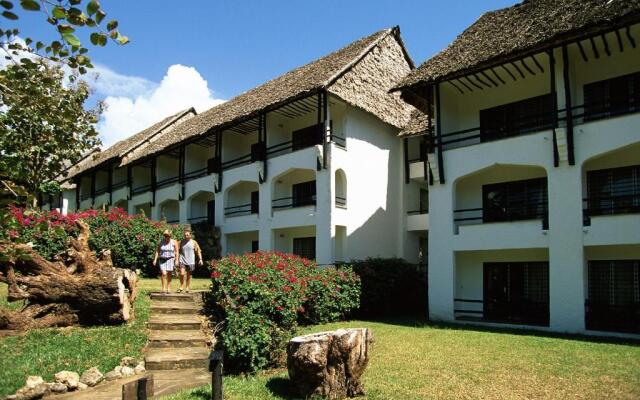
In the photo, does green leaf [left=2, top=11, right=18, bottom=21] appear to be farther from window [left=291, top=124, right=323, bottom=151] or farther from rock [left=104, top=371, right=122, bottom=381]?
window [left=291, top=124, right=323, bottom=151]

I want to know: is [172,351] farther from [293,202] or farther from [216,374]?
[293,202]

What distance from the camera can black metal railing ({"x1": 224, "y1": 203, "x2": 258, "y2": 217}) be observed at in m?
24.8

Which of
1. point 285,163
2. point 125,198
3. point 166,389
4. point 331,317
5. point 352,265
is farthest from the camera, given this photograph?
point 125,198

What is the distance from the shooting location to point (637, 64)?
45.5ft

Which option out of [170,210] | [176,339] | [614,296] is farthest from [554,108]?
[170,210]

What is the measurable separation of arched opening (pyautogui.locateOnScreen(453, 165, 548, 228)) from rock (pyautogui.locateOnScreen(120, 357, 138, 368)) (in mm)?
10880

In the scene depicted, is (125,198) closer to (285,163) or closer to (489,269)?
(285,163)

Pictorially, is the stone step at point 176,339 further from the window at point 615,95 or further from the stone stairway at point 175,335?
the window at point 615,95

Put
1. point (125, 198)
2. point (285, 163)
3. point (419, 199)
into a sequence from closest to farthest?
point (285, 163) → point (419, 199) → point (125, 198)

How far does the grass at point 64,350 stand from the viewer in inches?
340

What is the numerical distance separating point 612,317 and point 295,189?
14.1 metres

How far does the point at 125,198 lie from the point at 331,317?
79.0 ft

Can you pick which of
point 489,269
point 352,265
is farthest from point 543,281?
point 352,265

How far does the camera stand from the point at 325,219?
19.2m
